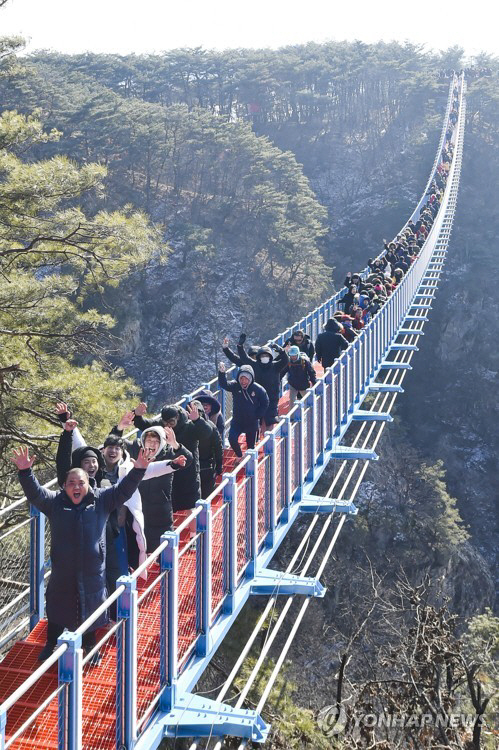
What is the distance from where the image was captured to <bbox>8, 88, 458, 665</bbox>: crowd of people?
3723mm

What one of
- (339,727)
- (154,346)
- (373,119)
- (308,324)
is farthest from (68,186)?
(373,119)

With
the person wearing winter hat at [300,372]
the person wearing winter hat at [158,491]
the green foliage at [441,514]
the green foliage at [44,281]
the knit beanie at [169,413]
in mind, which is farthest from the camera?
the green foliage at [441,514]

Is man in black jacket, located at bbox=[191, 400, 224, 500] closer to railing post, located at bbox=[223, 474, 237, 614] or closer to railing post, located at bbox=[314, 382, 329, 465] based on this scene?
railing post, located at bbox=[223, 474, 237, 614]

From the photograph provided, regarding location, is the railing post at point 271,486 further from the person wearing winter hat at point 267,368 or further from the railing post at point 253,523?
the person wearing winter hat at point 267,368

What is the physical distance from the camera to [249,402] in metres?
7.20

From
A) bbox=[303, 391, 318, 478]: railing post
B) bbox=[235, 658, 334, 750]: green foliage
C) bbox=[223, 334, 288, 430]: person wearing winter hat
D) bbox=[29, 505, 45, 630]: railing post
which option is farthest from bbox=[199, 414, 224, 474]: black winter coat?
bbox=[235, 658, 334, 750]: green foliage

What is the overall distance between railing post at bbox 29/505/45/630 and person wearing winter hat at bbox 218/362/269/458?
2.83m

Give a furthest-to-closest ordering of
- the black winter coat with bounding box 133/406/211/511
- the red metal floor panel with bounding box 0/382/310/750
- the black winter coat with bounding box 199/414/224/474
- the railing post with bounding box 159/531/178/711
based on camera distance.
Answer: the black winter coat with bounding box 199/414/224/474 < the black winter coat with bounding box 133/406/211/511 < the railing post with bounding box 159/531/178/711 < the red metal floor panel with bounding box 0/382/310/750

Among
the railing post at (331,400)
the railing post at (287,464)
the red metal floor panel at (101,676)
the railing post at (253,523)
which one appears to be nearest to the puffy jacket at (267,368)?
the railing post at (331,400)

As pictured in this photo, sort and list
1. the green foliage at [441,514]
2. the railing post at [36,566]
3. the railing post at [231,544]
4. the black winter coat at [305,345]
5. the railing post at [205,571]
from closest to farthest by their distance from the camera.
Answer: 1. the railing post at [205,571]
2. the railing post at [231,544]
3. the railing post at [36,566]
4. the black winter coat at [305,345]
5. the green foliage at [441,514]

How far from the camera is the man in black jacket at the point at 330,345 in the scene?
9.50 meters

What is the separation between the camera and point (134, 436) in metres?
6.72

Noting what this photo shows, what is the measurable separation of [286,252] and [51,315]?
92.1 feet

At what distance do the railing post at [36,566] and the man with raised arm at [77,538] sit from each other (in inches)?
31.3
